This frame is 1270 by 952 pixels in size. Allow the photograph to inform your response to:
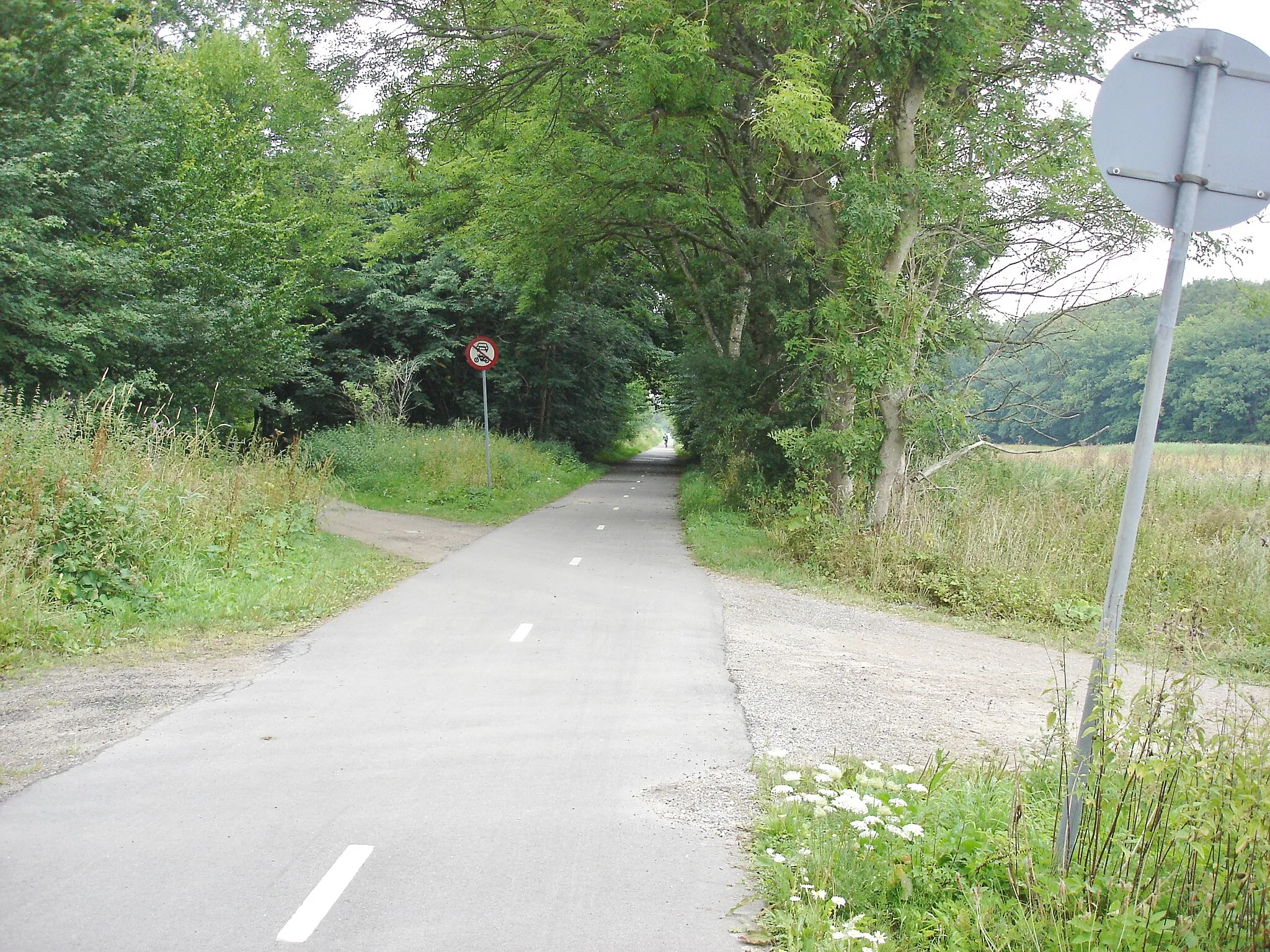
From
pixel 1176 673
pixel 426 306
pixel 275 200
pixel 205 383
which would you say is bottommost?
pixel 1176 673

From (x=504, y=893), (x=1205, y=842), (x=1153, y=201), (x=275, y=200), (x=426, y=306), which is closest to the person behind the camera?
(x=1205, y=842)

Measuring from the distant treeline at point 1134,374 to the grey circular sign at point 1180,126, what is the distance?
2.16 ft

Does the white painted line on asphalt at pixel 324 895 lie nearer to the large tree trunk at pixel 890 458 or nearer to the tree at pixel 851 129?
the tree at pixel 851 129

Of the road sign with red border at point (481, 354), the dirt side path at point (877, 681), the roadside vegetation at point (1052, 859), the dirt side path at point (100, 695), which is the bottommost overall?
the dirt side path at point (100, 695)

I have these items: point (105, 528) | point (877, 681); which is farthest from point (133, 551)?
point (877, 681)

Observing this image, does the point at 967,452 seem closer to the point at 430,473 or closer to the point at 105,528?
the point at 105,528

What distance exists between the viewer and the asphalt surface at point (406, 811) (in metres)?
3.48

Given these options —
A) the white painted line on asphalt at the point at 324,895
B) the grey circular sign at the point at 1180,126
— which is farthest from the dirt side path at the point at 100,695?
the grey circular sign at the point at 1180,126

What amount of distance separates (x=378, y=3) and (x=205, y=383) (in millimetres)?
7155

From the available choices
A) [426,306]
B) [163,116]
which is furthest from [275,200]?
[163,116]

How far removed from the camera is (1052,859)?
3.58m

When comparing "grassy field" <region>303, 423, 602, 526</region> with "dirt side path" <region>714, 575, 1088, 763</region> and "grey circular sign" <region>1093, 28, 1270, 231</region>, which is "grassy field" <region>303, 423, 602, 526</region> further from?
"grey circular sign" <region>1093, 28, 1270, 231</region>

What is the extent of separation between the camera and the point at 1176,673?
7.29 meters

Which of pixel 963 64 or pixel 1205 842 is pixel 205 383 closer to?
pixel 963 64
